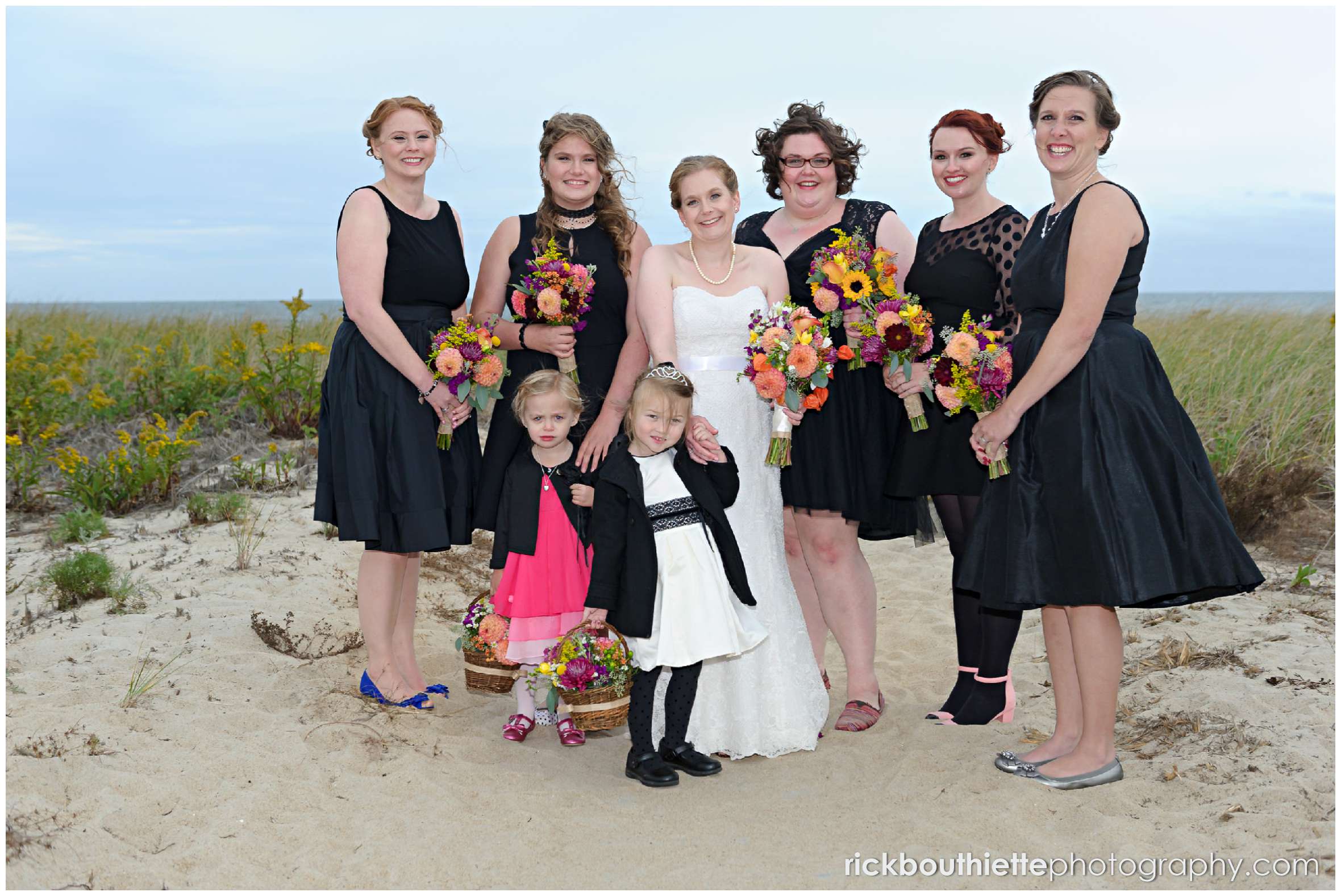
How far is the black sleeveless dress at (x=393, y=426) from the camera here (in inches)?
204

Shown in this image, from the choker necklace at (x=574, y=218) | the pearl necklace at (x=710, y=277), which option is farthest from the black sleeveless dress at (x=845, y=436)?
the choker necklace at (x=574, y=218)

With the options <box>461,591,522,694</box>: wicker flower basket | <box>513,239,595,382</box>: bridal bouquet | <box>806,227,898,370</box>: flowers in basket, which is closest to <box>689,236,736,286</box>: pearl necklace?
<box>806,227,898,370</box>: flowers in basket

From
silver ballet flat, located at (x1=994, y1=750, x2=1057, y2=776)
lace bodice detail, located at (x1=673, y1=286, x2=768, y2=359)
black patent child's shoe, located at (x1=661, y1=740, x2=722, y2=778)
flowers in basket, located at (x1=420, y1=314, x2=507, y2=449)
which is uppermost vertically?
lace bodice detail, located at (x1=673, y1=286, x2=768, y2=359)

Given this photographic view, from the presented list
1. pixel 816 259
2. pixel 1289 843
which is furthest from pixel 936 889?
pixel 816 259

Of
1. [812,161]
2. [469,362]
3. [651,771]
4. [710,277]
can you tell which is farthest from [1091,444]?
[469,362]

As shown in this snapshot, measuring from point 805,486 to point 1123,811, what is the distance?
1.92 meters

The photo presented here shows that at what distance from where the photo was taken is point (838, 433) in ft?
16.9

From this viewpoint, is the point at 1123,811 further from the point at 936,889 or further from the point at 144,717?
the point at 144,717

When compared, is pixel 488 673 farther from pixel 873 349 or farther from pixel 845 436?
pixel 873 349

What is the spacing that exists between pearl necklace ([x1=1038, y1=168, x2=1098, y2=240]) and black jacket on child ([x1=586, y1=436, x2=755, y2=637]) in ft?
5.20

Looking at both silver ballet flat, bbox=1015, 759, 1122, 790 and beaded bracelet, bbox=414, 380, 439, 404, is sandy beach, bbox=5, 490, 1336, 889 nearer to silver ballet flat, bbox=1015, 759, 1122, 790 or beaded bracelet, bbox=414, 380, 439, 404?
silver ballet flat, bbox=1015, 759, 1122, 790

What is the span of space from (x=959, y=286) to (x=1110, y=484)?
48.6 inches

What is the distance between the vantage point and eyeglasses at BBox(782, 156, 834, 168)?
509 centimetres

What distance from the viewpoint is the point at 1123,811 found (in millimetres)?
4254
